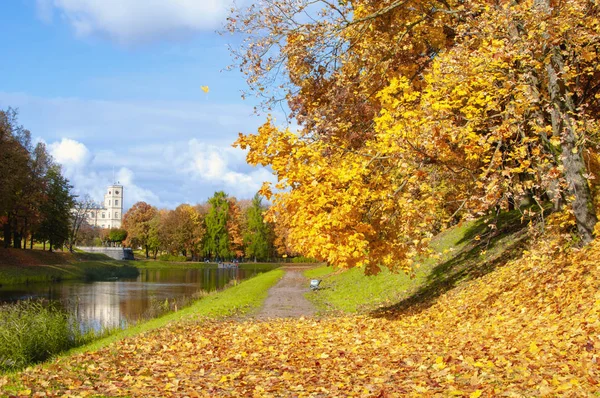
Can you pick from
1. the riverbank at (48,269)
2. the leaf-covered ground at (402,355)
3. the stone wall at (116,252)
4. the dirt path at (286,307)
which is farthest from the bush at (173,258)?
the leaf-covered ground at (402,355)

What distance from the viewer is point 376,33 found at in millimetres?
12961

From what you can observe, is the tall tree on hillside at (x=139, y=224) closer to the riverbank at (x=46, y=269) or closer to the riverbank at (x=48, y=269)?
the riverbank at (x=48, y=269)

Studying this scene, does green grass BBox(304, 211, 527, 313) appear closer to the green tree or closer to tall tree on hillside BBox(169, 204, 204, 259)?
tall tree on hillside BBox(169, 204, 204, 259)

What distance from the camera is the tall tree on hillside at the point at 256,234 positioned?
261 feet

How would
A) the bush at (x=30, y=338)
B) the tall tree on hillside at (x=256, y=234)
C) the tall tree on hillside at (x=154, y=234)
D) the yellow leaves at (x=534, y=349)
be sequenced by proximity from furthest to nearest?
the tall tree on hillside at (x=154, y=234)
the tall tree on hillside at (x=256, y=234)
the bush at (x=30, y=338)
the yellow leaves at (x=534, y=349)

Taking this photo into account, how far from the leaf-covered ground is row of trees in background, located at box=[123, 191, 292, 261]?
66.8m

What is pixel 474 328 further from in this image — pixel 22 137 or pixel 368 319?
pixel 22 137

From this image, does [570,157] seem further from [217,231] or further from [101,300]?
[217,231]

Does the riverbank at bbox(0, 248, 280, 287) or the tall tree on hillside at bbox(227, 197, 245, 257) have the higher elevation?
the tall tree on hillside at bbox(227, 197, 245, 257)

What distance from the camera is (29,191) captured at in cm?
5216

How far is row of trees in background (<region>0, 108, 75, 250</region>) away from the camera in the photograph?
41.7 metres

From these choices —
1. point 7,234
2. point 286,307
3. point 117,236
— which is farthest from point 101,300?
point 117,236

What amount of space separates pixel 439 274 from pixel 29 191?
4649cm

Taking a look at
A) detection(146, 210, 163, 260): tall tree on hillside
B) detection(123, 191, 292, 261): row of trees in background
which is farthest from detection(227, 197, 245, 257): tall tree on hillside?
detection(146, 210, 163, 260): tall tree on hillside
